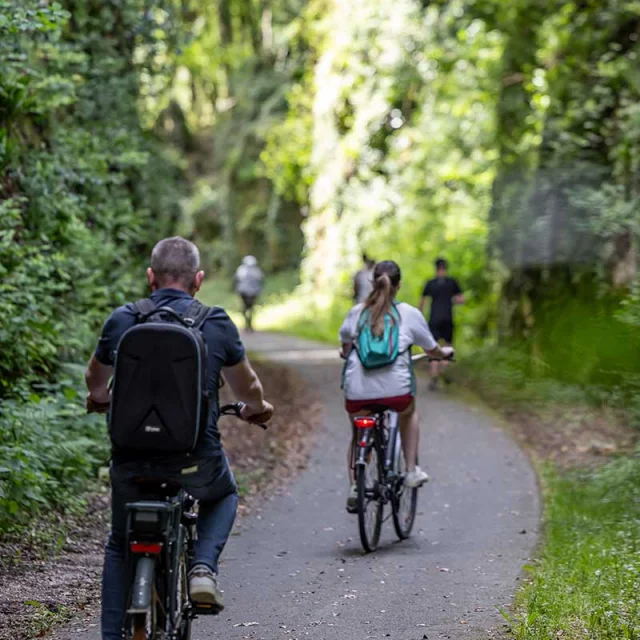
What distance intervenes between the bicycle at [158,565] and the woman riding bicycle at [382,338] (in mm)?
3662

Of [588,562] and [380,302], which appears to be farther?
[380,302]

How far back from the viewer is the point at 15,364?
948cm

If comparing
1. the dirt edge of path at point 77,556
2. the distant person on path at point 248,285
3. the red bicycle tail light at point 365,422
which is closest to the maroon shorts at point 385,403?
the red bicycle tail light at point 365,422

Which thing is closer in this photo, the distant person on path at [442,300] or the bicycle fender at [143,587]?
the bicycle fender at [143,587]

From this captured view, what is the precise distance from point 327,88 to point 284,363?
35.1 ft

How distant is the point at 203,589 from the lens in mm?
4633

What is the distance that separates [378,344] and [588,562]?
2.21 metres

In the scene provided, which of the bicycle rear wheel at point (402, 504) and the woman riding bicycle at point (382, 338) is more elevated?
the woman riding bicycle at point (382, 338)

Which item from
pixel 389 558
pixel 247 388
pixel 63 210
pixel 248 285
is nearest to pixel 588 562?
pixel 389 558

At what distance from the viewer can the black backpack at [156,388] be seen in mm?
4395

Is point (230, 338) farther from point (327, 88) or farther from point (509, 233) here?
point (327, 88)

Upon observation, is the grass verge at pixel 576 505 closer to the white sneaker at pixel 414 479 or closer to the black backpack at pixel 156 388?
the white sneaker at pixel 414 479

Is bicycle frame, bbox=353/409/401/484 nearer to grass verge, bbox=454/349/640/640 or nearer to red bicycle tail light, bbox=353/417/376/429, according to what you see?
red bicycle tail light, bbox=353/417/376/429

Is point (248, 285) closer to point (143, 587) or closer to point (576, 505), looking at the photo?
point (576, 505)
